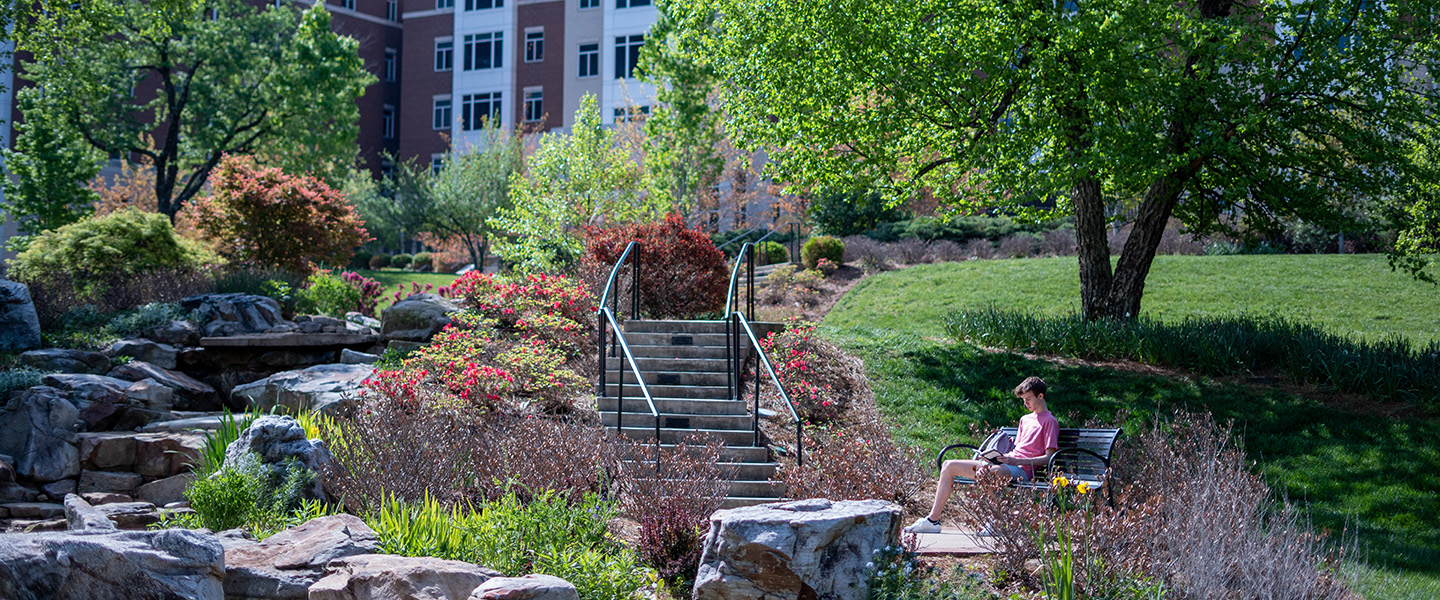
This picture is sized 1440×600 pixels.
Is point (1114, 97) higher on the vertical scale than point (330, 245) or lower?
higher

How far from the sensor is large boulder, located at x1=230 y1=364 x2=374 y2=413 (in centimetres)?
944

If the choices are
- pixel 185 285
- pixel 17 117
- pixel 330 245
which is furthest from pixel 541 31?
pixel 185 285

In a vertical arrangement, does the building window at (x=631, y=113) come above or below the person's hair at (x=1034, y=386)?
above

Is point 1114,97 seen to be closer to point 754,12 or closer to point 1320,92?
point 1320,92

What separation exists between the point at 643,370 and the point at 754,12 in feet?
19.8

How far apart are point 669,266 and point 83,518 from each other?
761 cm

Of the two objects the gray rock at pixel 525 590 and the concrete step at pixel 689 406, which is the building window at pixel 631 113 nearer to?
the concrete step at pixel 689 406

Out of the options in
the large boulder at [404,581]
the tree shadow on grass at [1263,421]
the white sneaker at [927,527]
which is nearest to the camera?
the large boulder at [404,581]

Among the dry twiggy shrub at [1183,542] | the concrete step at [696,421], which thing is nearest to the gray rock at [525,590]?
the dry twiggy shrub at [1183,542]

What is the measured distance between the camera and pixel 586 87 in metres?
35.6

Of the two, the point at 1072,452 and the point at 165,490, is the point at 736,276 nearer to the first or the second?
the point at 1072,452

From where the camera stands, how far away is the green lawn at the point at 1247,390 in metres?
7.71

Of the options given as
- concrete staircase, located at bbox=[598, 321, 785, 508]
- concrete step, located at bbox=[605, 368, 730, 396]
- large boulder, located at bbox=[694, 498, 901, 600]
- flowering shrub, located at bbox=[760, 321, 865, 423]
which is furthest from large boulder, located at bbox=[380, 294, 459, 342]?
large boulder, located at bbox=[694, 498, 901, 600]

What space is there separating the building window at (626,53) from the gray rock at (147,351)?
80.6 ft
